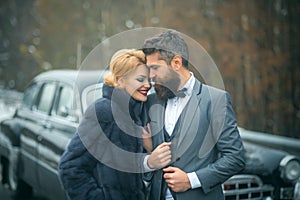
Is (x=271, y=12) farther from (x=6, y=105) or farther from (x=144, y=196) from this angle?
(x=144, y=196)

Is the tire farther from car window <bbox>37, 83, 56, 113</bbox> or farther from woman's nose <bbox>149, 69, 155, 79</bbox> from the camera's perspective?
woman's nose <bbox>149, 69, 155, 79</bbox>

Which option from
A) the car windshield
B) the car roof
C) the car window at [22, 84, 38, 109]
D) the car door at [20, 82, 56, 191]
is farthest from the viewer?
the car window at [22, 84, 38, 109]

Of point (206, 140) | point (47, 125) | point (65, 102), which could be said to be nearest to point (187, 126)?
point (206, 140)

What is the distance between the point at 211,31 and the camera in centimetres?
1227

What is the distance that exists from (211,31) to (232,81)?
4.21 feet

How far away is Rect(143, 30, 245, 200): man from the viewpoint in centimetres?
251

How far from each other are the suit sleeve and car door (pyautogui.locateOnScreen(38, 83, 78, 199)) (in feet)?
6.53

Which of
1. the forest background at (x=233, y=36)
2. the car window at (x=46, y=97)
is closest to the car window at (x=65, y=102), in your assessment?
the car window at (x=46, y=97)

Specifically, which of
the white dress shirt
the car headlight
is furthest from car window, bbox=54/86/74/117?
the white dress shirt

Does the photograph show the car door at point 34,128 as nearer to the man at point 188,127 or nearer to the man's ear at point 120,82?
the man's ear at point 120,82

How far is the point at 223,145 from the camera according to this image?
2.52m

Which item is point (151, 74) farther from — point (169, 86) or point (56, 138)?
point (56, 138)

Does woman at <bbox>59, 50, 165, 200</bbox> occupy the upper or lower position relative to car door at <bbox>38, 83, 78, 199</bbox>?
upper

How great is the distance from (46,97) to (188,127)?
10.9 ft
